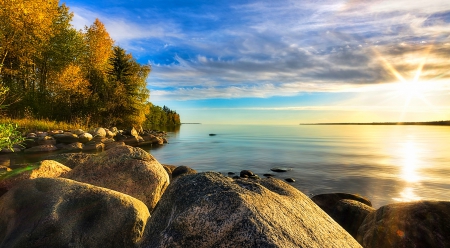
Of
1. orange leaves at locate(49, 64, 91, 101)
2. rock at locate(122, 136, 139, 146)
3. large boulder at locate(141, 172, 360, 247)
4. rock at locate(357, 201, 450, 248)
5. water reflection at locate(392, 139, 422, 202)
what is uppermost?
orange leaves at locate(49, 64, 91, 101)

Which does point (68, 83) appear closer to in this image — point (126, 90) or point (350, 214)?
point (126, 90)

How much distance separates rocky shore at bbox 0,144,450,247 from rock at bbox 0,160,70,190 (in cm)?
2

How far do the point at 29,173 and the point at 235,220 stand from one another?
20.5 feet

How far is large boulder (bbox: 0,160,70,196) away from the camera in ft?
21.5

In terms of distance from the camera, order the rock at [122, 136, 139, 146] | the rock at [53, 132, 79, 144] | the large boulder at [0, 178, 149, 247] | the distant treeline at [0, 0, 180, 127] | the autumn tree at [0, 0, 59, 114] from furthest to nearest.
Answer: the rock at [122, 136, 139, 146] → the distant treeline at [0, 0, 180, 127] → the autumn tree at [0, 0, 59, 114] → the rock at [53, 132, 79, 144] → the large boulder at [0, 178, 149, 247]

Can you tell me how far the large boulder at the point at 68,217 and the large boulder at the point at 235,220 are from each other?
4.32 feet

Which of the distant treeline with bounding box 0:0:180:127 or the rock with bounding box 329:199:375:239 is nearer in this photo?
the rock with bounding box 329:199:375:239

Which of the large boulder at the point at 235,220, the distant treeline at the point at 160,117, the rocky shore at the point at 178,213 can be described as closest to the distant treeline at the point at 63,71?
the rocky shore at the point at 178,213

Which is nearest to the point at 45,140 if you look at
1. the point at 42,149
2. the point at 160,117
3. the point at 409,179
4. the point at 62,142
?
the point at 42,149

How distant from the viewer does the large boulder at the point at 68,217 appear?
4.23 metres

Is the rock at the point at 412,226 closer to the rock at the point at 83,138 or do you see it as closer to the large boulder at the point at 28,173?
the large boulder at the point at 28,173

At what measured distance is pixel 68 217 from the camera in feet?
14.4

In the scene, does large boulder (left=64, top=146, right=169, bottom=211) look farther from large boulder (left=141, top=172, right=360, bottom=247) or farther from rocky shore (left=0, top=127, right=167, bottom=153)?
rocky shore (left=0, top=127, right=167, bottom=153)

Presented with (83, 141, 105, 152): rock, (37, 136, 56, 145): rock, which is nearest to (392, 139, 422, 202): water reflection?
(83, 141, 105, 152): rock
